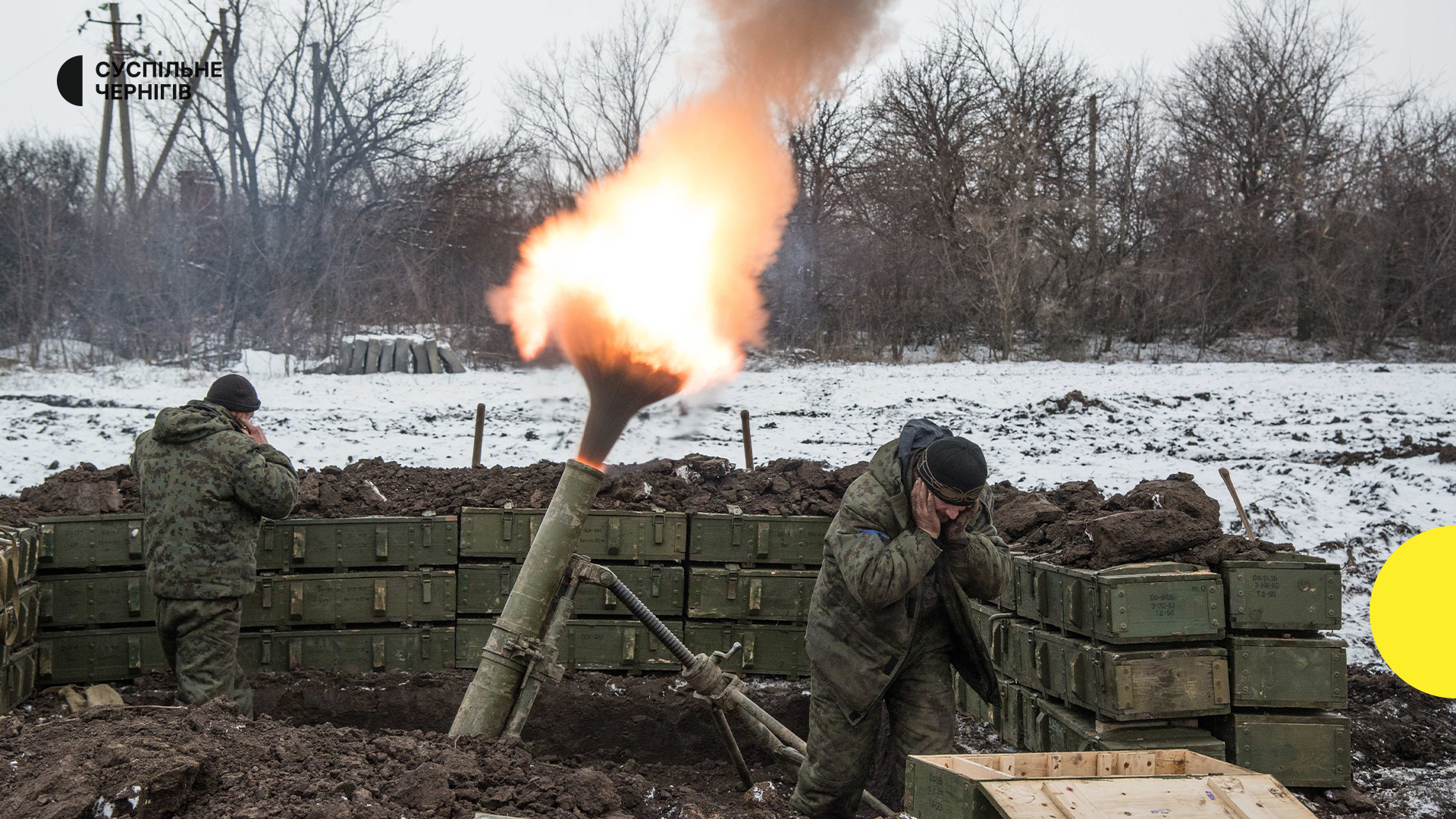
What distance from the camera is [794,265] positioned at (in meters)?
22.5

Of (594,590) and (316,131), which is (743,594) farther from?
(316,131)

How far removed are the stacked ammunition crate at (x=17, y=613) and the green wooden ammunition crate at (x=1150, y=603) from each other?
6.11 meters

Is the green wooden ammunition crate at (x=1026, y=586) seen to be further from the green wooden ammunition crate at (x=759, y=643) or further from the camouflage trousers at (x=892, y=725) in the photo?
the green wooden ammunition crate at (x=759, y=643)

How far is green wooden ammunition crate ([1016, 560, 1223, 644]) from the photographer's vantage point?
566 centimetres

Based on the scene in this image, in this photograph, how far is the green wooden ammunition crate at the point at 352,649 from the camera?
7.73 m

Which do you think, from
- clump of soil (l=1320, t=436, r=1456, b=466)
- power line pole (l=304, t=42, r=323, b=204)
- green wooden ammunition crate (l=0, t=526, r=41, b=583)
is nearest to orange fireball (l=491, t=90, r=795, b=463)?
green wooden ammunition crate (l=0, t=526, r=41, b=583)

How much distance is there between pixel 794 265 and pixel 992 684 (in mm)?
18159

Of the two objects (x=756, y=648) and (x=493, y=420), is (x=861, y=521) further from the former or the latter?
(x=493, y=420)

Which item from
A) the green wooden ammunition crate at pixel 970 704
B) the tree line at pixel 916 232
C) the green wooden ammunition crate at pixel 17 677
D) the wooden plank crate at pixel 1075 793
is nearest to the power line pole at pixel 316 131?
the tree line at pixel 916 232

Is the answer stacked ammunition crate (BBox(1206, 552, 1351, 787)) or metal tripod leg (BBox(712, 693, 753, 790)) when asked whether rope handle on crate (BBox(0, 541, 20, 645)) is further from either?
stacked ammunition crate (BBox(1206, 552, 1351, 787))

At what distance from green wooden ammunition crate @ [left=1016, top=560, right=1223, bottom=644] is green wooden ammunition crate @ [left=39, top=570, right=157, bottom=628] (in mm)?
6030

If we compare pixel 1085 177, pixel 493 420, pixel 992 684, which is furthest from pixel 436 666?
pixel 1085 177

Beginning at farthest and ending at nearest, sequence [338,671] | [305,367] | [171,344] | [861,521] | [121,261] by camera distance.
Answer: [121,261]
[171,344]
[305,367]
[338,671]
[861,521]

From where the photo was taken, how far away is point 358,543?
26.0 ft
